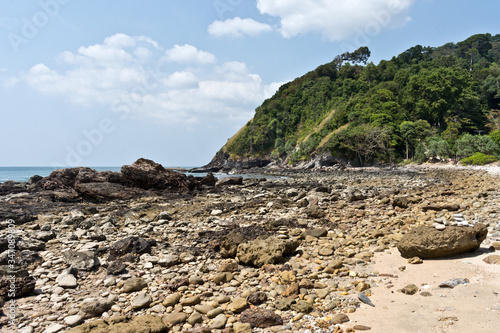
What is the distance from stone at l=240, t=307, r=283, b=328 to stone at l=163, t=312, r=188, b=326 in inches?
37.6

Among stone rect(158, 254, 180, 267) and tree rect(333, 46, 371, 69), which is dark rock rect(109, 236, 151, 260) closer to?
stone rect(158, 254, 180, 267)

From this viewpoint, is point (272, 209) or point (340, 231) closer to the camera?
point (340, 231)

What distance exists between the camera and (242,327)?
386 cm

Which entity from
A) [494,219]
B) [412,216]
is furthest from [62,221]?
[494,219]

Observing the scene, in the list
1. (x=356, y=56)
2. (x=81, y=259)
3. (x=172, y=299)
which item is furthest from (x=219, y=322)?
(x=356, y=56)

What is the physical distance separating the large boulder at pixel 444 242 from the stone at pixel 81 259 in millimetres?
7331

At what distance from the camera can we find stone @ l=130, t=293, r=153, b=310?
4.68m

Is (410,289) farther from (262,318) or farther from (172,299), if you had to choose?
(172,299)

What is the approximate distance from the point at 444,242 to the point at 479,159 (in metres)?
45.7

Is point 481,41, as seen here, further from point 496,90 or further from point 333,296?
point 333,296

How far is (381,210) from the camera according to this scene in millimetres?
11039

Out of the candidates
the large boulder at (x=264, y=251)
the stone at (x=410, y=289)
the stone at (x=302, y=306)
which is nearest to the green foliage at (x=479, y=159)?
the large boulder at (x=264, y=251)

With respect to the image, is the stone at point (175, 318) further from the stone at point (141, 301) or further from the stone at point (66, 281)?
the stone at point (66, 281)

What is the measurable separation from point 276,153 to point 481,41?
108 meters
